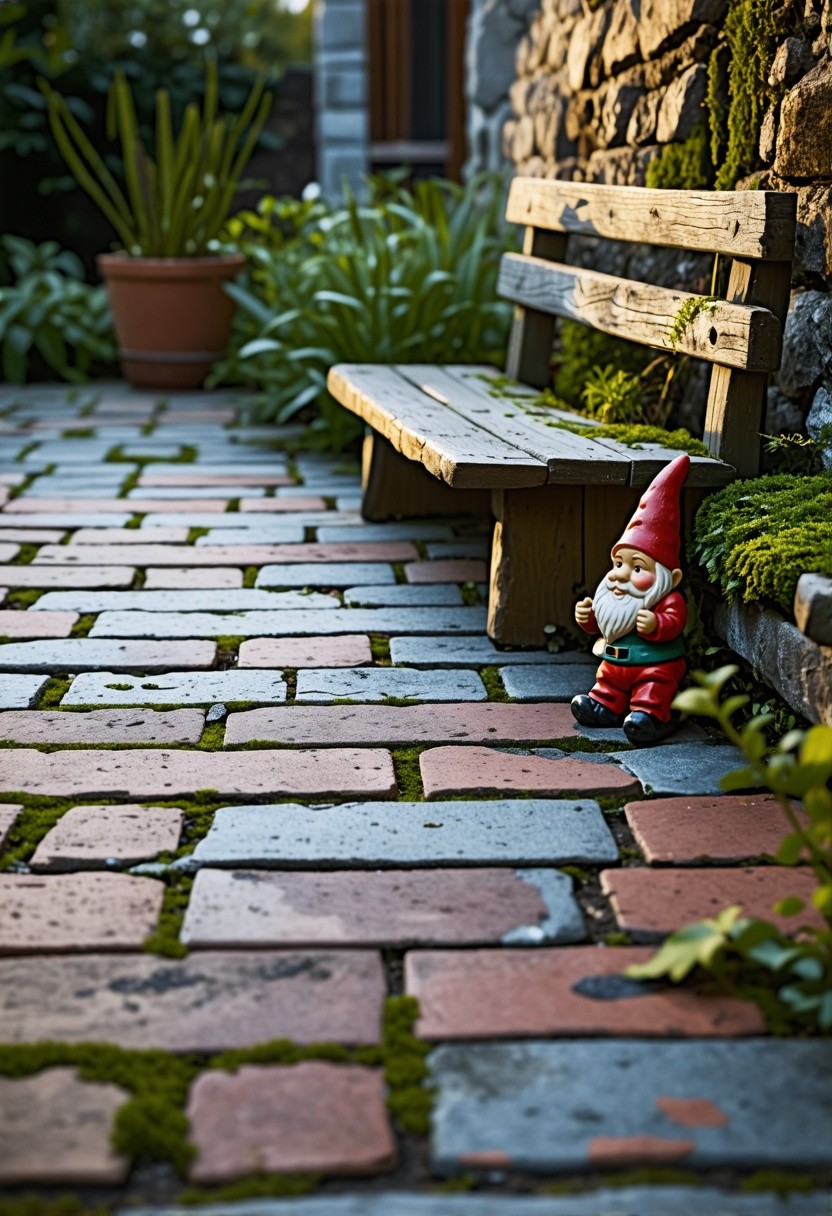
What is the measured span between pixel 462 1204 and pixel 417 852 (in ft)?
2.49

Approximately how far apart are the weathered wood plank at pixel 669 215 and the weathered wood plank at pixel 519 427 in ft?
1.62

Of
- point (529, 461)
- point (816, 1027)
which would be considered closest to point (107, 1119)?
point (816, 1027)

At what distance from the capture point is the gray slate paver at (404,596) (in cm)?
332

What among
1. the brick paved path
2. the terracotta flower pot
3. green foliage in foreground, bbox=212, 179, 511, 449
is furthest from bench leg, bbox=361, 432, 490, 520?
the terracotta flower pot

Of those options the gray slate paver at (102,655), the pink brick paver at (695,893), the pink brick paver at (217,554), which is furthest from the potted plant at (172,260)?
the pink brick paver at (695,893)

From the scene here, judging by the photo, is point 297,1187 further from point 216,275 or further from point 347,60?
point 347,60

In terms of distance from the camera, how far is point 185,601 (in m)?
3.34

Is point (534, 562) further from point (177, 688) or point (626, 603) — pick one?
point (177, 688)

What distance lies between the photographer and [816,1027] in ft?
5.28

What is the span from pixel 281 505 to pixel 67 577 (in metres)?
0.96

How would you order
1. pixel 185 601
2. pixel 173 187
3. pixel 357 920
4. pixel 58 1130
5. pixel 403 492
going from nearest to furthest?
pixel 58 1130
pixel 357 920
pixel 185 601
pixel 403 492
pixel 173 187

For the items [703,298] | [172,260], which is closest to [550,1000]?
[703,298]

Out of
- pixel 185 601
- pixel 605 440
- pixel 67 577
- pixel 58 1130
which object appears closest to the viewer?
pixel 58 1130

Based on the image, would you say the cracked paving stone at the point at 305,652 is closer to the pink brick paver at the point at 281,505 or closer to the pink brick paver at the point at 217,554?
the pink brick paver at the point at 217,554
